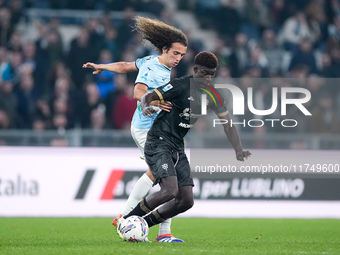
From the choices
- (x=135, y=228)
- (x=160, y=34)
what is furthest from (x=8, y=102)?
(x=135, y=228)

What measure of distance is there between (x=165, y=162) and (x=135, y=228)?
801 mm

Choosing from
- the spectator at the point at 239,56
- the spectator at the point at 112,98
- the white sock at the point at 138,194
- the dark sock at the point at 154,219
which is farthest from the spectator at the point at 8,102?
the dark sock at the point at 154,219

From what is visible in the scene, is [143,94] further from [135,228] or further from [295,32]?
[295,32]

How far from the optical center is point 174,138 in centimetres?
802

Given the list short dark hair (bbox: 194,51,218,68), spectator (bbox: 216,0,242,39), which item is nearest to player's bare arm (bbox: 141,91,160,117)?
short dark hair (bbox: 194,51,218,68)

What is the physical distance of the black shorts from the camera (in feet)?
25.5

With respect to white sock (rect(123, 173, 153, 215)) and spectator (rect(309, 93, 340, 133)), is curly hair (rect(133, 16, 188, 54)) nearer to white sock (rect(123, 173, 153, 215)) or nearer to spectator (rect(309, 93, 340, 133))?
white sock (rect(123, 173, 153, 215))

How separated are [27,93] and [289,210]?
221 inches

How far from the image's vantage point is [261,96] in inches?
529

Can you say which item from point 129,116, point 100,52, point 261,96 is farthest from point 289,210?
point 100,52

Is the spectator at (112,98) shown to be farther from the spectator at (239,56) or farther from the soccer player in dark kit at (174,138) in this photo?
the soccer player in dark kit at (174,138)

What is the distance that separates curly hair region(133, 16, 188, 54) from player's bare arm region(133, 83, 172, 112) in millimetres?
601

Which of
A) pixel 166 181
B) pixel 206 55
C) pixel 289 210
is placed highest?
pixel 206 55

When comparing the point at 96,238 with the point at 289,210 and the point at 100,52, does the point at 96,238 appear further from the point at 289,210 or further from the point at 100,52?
the point at 100,52
